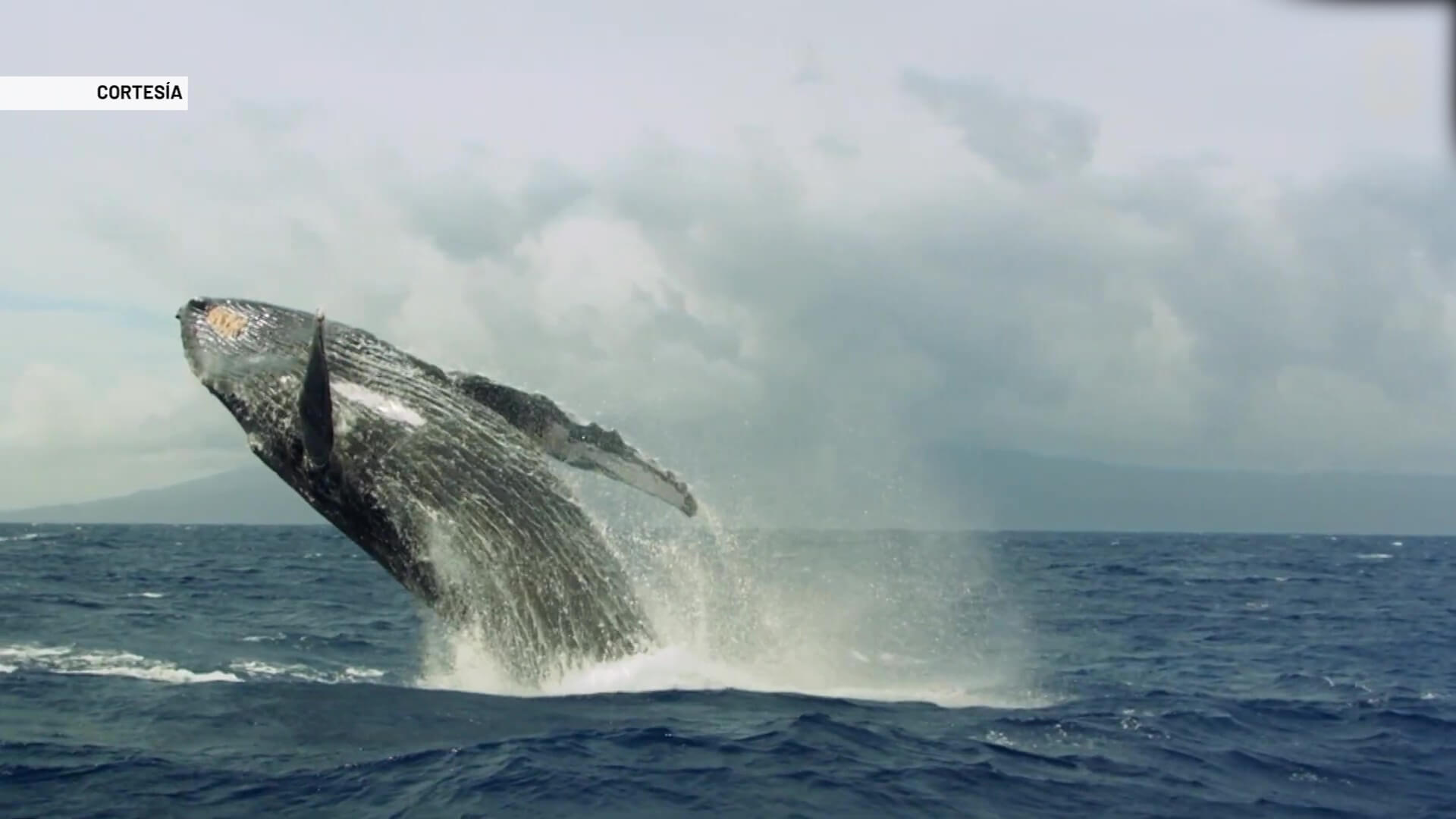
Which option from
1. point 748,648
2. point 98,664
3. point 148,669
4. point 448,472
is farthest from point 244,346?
point 748,648

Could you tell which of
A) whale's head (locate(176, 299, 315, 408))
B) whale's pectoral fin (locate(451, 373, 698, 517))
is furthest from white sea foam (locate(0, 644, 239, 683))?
whale's pectoral fin (locate(451, 373, 698, 517))

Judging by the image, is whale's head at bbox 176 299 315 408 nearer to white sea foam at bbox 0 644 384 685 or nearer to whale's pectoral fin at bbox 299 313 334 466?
whale's pectoral fin at bbox 299 313 334 466

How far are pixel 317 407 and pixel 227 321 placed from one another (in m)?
2.01

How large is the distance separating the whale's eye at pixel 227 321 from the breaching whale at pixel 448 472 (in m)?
0.01

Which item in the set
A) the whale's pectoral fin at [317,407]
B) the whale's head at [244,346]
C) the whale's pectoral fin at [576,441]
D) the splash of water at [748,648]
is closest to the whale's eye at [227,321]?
the whale's head at [244,346]

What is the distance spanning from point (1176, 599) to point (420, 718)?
22969mm

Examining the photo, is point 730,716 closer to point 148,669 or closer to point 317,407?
point 317,407

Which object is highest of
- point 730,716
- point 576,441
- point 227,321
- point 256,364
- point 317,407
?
point 227,321

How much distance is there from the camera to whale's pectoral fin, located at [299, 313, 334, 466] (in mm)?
8586

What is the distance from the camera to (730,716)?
10.7m

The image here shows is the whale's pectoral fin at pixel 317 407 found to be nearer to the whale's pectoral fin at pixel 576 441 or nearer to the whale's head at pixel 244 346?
the whale's head at pixel 244 346

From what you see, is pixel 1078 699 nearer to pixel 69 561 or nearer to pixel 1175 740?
pixel 1175 740

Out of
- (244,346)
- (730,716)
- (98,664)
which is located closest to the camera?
(244,346)

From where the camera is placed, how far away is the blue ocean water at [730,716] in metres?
8.39
